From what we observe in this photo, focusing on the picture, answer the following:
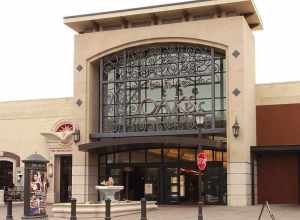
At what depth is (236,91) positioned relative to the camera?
111 feet

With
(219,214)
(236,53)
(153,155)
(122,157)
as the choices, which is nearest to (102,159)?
(122,157)

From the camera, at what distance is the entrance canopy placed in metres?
32.1

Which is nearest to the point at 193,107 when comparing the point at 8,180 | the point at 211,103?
the point at 211,103

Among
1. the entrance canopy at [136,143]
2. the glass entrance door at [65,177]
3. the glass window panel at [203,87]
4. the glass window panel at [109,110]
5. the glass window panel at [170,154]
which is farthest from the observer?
the glass entrance door at [65,177]

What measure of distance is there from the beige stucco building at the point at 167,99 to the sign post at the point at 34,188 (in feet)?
30.4

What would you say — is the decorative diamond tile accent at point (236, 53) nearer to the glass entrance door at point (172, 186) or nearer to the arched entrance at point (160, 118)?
the arched entrance at point (160, 118)

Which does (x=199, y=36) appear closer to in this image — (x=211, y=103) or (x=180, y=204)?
(x=211, y=103)

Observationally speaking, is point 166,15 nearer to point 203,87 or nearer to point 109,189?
point 203,87

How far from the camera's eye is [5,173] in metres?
43.2

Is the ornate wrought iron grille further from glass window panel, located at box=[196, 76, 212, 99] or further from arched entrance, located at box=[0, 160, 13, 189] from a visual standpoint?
arched entrance, located at box=[0, 160, 13, 189]

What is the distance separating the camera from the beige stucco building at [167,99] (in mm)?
34125

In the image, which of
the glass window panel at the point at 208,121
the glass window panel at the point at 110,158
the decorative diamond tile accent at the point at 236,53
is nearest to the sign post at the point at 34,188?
the glass window panel at the point at 208,121

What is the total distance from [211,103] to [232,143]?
2.80 metres

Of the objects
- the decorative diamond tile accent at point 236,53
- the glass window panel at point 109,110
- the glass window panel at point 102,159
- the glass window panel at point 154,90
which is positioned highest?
the decorative diamond tile accent at point 236,53
